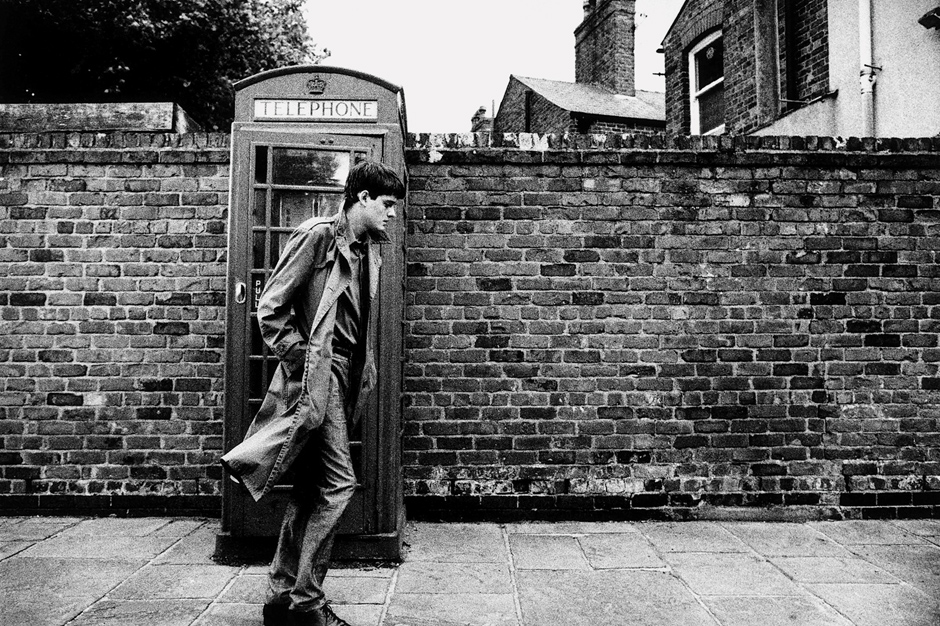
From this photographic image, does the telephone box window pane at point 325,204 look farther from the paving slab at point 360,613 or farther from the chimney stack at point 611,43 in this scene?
the chimney stack at point 611,43

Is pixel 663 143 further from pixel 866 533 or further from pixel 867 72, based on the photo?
pixel 867 72

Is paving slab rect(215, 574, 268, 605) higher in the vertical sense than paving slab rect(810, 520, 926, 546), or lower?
higher

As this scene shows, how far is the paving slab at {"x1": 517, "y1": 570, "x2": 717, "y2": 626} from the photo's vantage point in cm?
289

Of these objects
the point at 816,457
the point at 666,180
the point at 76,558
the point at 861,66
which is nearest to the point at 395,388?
the point at 76,558

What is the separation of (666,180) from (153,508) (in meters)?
4.49

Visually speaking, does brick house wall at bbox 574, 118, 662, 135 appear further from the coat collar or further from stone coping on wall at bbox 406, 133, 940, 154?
the coat collar

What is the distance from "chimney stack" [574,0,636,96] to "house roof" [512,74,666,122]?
407mm

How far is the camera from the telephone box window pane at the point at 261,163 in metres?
3.70

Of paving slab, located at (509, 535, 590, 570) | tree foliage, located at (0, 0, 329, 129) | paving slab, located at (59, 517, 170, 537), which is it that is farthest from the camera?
tree foliage, located at (0, 0, 329, 129)

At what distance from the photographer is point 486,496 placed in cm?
442

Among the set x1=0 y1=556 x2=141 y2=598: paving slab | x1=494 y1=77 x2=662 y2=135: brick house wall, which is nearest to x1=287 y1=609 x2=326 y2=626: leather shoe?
x1=0 y1=556 x2=141 y2=598: paving slab

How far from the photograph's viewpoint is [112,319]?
14.5ft

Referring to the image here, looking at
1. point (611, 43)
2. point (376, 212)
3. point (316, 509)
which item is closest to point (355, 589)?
point (316, 509)

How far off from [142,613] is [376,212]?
7.27 feet
